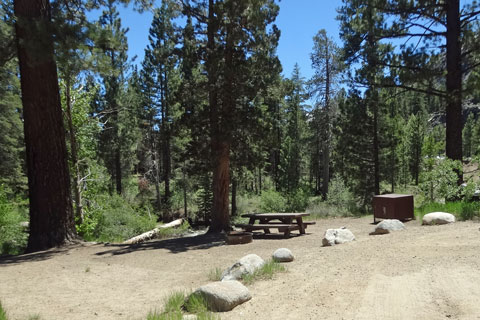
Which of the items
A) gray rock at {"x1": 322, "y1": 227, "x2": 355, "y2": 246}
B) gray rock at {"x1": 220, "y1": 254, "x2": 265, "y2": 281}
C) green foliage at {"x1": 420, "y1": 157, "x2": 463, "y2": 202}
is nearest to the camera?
gray rock at {"x1": 220, "y1": 254, "x2": 265, "y2": 281}

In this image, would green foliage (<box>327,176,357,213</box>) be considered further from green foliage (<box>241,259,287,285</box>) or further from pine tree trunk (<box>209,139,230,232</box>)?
green foliage (<box>241,259,287,285</box>)

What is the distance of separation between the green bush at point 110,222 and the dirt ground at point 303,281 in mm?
4452

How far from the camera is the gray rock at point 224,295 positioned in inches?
160

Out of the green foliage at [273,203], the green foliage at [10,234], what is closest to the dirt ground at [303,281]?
the green foliage at [10,234]

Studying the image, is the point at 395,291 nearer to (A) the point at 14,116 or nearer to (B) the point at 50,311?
(B) the point at 50,311

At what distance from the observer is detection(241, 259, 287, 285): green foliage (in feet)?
16.6

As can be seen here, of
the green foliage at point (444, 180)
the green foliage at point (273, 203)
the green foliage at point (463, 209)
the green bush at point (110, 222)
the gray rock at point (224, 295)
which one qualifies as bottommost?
the green foliage at point (273, 203)

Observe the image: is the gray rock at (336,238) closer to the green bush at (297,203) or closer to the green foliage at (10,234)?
the green foliage at (10,234)

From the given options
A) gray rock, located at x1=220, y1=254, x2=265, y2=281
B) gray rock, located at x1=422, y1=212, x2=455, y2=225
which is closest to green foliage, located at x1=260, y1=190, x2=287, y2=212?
gray rock, located at x1=422, y1=212, x2=455, y2=225

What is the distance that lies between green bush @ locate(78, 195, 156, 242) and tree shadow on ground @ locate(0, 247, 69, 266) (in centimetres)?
341

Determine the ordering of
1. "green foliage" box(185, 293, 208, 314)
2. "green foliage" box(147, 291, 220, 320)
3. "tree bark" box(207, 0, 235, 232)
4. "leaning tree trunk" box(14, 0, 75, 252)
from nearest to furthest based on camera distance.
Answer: "green foliage" box(147, 291, 220, 320)
"green foliage" box(185, 293, 208, 314)
"leaning tree trunk" box(14, 0, 75, 252)
"tree bark" box(207, 0, 235, 232)

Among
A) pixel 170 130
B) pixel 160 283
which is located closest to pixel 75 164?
pixel 170 130

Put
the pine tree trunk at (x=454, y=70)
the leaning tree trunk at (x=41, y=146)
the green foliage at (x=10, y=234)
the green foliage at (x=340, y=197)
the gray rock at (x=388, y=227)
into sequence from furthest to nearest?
the green foliage at (x=340, y=197)
the pine tree trunk at (x=454, y=70)
the green foliage at (x=10, y=234)
the leaning tree trunk at (x=41, y=146)
the gray rock at (x=388, y=227)

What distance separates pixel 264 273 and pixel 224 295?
4.17 feet
